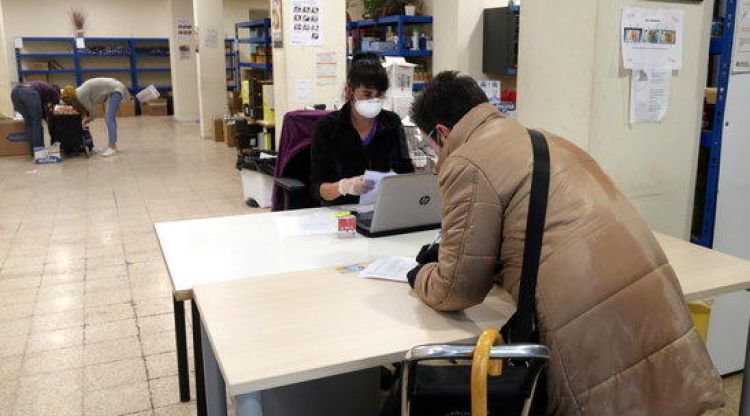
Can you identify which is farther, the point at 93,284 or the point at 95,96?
the point at 95,96

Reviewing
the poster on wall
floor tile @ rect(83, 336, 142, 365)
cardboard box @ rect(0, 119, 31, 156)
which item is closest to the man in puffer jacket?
floor tile @ rect(83, 336, 142, 365)

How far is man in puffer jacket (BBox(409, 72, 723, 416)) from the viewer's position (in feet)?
4.67

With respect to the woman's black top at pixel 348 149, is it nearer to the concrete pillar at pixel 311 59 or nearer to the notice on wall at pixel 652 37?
the notice on wall at pixel 652 37

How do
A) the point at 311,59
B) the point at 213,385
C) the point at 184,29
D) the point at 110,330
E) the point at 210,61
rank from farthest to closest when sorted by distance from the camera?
1. the point at 184,29
2. the point at 210,61
3. the point at 311,59
4. the point at 110,330
5. the point at 213,385

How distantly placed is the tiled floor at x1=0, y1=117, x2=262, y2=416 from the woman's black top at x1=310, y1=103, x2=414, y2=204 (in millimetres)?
1201

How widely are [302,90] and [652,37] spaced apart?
12.0 feet

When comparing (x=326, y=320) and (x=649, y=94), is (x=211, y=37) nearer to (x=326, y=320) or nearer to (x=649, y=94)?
(x=649, y=94)

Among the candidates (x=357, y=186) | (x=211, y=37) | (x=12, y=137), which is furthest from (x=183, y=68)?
(x=357, y=186)

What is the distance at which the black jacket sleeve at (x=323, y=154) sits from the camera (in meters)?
3.05

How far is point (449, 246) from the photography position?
1.56 metres

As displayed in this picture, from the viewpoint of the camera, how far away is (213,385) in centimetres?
179

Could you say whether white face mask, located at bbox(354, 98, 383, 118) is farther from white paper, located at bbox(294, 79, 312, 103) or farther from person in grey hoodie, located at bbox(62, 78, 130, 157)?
person in grey hoodie, located at bbox(62, 78, 130, 157)

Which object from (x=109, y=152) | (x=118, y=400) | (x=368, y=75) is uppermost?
(x=368, y=75)

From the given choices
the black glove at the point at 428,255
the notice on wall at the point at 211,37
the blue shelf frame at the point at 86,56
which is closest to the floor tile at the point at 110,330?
the black glove at the point at 428,255
